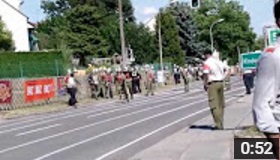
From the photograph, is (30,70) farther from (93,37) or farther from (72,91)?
(93,37)

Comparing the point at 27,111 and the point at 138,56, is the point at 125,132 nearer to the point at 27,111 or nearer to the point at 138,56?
the point at 27,111

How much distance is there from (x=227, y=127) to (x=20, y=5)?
237ft

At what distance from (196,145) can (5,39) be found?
52243 mm

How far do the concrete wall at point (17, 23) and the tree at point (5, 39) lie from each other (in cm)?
764

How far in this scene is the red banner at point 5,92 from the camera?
99.8 ft

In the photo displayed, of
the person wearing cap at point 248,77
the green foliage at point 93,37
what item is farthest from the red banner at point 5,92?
the green foliage at point 93,37

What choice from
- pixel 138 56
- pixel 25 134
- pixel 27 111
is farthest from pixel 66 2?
pixel 25 134

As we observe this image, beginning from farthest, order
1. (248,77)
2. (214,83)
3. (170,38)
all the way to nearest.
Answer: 1. (170,38)
2. (248,77)
3. (214,83)

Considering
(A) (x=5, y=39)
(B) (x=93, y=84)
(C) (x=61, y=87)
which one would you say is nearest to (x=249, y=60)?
(C) (x=61, y=87)

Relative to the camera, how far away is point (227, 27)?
129250 mm

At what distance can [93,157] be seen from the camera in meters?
12.2

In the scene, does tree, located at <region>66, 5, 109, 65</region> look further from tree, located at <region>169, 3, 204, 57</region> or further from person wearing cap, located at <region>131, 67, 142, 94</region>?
person wearing cap, located at <region>131, 67, 142, 94</region>

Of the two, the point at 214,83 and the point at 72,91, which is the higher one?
the point at 214,83

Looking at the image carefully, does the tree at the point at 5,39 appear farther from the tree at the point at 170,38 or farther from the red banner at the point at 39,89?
the tree at the point at 170,38
